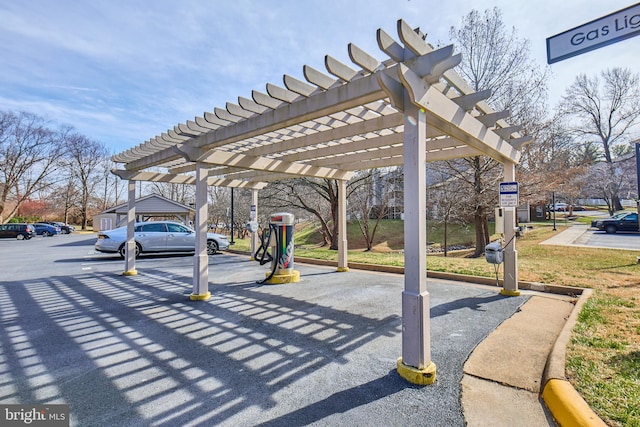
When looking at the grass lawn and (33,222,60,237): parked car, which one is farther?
(33,222,60,237): parked car

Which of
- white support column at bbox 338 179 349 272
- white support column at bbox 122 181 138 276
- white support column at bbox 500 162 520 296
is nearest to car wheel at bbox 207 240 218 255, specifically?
white support column at bbox 122 181 138 276

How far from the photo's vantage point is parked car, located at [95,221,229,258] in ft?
36.0

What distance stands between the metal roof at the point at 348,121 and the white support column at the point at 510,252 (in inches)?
11.5

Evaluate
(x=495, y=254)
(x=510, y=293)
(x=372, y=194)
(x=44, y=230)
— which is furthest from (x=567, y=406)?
(x=44, y=230)

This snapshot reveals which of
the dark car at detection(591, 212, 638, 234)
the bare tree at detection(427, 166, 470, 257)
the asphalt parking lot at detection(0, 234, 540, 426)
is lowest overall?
the asphalt parking lot at detection(0, 234, 540, 426)

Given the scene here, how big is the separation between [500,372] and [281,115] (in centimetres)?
356

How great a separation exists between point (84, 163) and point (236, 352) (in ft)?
150

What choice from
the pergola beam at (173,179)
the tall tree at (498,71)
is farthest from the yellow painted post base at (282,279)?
the tall tree at (498,71)

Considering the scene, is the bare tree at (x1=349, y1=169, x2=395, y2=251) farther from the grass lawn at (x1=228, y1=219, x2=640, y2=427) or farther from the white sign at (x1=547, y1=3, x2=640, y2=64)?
the white sign at (x1=547, y1=3, x2=640, y2=64)

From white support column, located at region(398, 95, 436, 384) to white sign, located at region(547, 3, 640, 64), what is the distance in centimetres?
131

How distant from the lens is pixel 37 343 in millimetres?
3469

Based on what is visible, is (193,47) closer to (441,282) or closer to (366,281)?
(366,281)

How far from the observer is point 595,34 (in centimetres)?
250

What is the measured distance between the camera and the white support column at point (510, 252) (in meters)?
5.17
